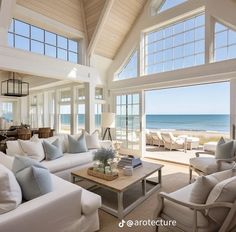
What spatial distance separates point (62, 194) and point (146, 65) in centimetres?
509

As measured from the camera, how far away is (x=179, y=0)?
17.1 ft

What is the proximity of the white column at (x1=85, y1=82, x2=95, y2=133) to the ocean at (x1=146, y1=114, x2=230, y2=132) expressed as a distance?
10.8 m

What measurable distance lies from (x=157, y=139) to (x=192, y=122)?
10050 mm

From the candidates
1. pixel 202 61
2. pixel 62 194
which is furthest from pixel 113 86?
pixel 62 194

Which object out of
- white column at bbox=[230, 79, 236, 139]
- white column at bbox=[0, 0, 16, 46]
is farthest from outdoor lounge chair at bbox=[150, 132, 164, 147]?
white column at bbox=[0, 0, 16, 46]

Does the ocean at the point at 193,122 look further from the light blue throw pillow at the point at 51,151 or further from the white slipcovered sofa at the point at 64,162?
the light blue throw pillow at the point at 51,151

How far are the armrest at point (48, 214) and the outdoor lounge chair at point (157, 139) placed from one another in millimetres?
6655

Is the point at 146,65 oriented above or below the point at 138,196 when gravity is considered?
above

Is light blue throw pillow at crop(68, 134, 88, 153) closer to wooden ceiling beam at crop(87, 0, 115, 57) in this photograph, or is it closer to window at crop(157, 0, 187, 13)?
wooden ceiling beam at crop(87, 0, 115, 57)

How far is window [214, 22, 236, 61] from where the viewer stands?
4.39 meters

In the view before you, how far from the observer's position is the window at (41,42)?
4.70 meters

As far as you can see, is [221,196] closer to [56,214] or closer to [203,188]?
[203,188]

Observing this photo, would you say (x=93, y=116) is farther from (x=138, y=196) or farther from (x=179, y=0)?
(x=179, y=0)

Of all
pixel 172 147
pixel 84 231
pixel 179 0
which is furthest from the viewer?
pixel 172 147
